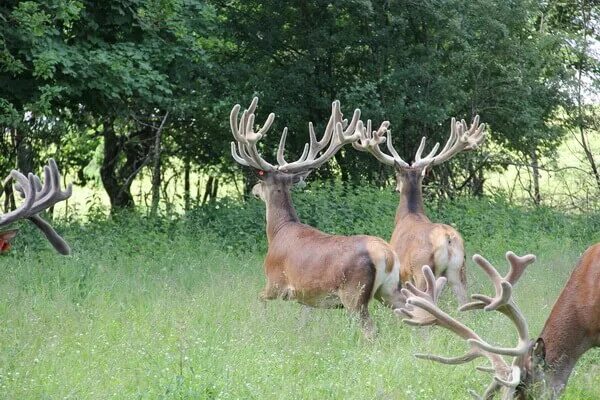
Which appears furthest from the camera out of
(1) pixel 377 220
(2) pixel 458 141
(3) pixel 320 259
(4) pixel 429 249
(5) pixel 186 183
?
(5) pixel 186 183

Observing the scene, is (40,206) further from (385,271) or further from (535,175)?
(535,175)

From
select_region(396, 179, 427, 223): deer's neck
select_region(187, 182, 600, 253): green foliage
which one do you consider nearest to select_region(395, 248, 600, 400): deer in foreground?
select_region(396, 179, 427, 223): deer's neck

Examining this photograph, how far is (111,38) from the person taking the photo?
14656mm

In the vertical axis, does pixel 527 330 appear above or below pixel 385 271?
below

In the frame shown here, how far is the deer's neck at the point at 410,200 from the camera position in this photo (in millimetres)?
10602

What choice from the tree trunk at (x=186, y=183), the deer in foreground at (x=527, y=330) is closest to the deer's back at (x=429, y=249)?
the deer in foreground at (x=527, y=330)

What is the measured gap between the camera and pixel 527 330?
5621mm

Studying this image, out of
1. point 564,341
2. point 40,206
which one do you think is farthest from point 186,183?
point 564,341

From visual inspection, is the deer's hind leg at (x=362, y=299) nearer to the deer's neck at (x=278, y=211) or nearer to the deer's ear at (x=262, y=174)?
the deer's neck at (x=278, y=211)

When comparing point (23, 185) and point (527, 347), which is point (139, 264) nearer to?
point (23, 185)

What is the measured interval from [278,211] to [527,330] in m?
4.54

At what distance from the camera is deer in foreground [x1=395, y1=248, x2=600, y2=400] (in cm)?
550

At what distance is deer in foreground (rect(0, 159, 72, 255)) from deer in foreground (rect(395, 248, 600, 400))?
2.35m

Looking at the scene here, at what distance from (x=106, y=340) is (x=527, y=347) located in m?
3.26
